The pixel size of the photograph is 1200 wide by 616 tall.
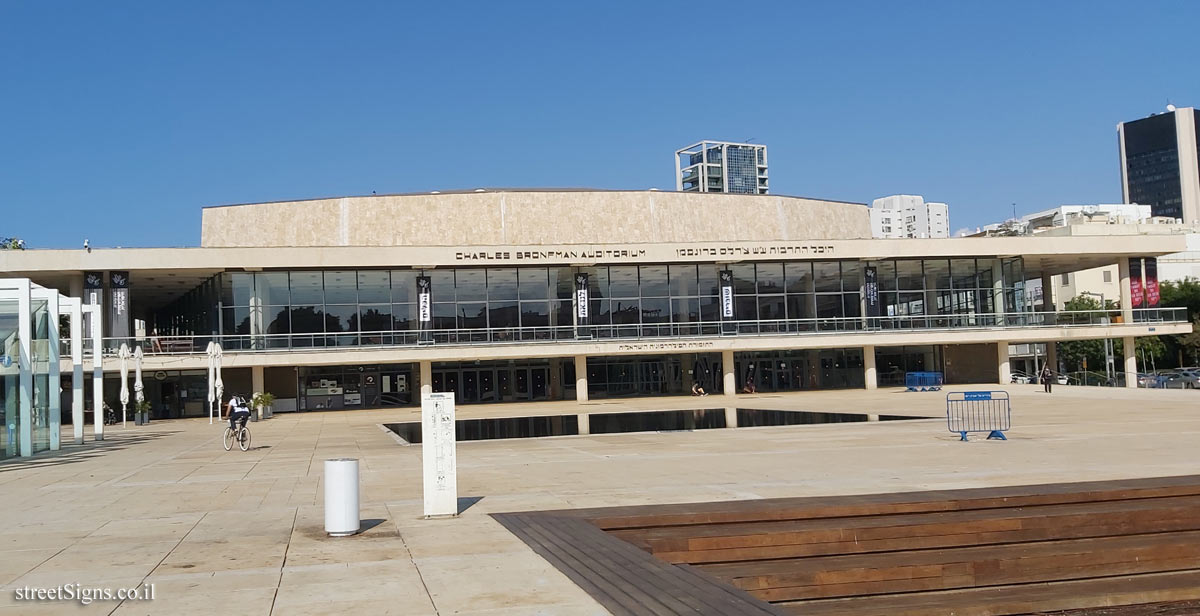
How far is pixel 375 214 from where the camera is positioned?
179 ft

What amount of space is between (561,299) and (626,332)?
3825 mm

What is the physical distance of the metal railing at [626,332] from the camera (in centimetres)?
4784

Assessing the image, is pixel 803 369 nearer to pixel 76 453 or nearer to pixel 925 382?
pixel 925 382

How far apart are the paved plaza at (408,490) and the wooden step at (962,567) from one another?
96.4 inches

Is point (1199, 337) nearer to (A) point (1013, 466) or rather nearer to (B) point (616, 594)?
(A) point (1013, 466)

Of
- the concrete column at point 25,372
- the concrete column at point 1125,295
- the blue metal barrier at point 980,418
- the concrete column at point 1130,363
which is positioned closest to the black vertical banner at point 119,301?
the concrete column at point 25,372

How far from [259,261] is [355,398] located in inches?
334

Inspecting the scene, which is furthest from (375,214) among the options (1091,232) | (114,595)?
(1091,232)

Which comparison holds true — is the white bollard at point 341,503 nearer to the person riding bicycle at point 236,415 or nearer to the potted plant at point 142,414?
the person riding bicycle at point 236,415

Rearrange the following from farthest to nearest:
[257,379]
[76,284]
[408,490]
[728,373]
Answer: [728,373] → [257,379] → [76,284] → [408,490]

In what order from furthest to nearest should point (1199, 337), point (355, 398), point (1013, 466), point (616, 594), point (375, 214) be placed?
point (1199, 337) < point (375, 214) < point (355, 398) < point (1013, 466) < point (616, 594)

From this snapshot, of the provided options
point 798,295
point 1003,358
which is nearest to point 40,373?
point 798,295

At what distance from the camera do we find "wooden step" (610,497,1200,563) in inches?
421

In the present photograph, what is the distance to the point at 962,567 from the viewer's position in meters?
10.8
